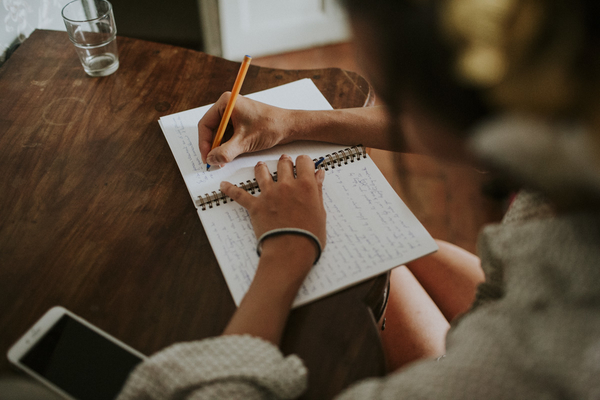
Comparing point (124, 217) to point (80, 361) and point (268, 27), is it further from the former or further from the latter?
point (268, 27)

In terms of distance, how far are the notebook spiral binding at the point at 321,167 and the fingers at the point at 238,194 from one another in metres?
0.01

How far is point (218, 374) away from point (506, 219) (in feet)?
1.24

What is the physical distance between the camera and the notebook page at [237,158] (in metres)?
0.62

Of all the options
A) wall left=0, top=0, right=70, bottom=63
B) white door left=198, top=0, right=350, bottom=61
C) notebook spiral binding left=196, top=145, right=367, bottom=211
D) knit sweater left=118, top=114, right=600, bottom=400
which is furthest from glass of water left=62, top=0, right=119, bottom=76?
white door left=198, top=0, right=350, bottom=61

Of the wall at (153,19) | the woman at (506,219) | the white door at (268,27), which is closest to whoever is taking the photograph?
the woman at (506,219)

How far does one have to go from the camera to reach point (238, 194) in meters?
0.57

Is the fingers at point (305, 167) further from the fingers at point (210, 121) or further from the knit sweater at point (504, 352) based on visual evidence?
the knit sweater at point (504, 352)

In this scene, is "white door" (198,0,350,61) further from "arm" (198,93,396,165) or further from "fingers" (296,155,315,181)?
"fingers" (296,155,315,181)

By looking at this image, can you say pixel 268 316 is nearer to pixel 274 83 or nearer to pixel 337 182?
pixel 337 182

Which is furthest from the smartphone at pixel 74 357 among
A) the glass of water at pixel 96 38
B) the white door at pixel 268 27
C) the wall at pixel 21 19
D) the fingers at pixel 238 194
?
the white door at pixel 268 27

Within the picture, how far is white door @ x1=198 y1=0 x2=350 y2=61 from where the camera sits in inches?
68.8

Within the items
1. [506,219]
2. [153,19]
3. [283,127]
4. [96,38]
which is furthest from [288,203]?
[153,19]

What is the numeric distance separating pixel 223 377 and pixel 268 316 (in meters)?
0.08

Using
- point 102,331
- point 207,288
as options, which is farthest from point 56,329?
point 207,288
